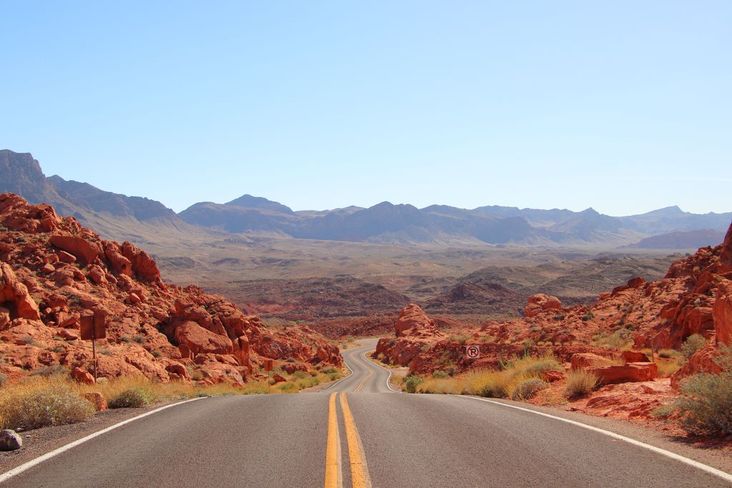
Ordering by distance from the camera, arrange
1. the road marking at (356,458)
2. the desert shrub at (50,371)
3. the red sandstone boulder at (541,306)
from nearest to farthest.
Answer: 1. the road marking at (356,458)
2. the desert shrub at (50,371)
3. the red sandstone boulder at (541,306)

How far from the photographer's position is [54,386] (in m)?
12.2

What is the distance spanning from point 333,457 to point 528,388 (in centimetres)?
925

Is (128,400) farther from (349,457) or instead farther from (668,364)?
(668,364)

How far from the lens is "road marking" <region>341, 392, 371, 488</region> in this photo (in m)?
6.63

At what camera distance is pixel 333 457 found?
776 centimetres

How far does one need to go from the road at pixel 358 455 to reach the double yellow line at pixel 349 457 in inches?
0.6

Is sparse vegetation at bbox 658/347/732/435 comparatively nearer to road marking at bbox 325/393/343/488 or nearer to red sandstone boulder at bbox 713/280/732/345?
red sandstone boulder at bbox 713/280/732/345

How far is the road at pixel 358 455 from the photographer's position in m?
6.73

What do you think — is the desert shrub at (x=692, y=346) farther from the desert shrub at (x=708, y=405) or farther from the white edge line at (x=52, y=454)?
the white edge line at (x=52, y=454)

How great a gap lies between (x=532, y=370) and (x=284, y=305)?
4236 inches

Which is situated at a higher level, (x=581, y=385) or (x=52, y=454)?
(x=52, y=454)

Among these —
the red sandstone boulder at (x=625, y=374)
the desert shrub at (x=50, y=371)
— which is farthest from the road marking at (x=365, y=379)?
the red sandstone boulder at (x=625, y=374)

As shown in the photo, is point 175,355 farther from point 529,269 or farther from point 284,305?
point 529,269

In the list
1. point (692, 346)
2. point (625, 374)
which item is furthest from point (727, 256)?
point (625, 374)
